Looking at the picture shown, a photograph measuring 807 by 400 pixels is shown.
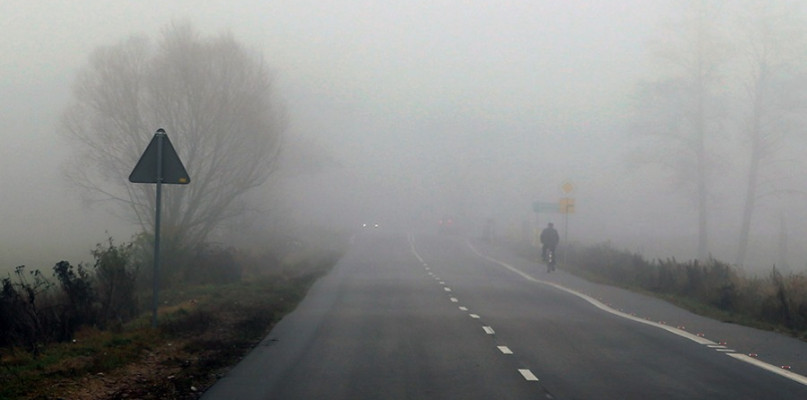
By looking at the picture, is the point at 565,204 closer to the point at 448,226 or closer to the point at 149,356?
the point at 149,356

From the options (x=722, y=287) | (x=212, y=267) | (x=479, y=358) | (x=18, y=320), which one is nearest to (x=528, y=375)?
(x=479, y=358)

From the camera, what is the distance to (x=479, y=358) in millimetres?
12227

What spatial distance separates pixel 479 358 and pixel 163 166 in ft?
19.9

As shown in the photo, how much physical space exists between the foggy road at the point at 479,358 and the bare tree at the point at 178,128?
15.5 metres

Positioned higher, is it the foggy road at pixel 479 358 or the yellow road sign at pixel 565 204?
the yellow road sign at pixel 565 204

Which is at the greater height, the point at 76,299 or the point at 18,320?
the point at 76,299

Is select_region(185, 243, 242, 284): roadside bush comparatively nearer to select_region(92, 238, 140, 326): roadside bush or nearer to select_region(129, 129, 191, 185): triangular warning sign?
select_region(92, 238, 140, 326): roadside bush

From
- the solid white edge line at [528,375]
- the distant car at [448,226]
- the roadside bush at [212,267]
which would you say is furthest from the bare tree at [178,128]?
the distant car at [448,226]

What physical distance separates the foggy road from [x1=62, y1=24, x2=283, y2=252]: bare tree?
15.5 meters

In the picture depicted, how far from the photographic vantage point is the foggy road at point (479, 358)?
32.1 ft

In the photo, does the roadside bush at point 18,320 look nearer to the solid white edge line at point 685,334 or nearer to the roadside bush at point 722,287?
the solid white edge line at point 685,334

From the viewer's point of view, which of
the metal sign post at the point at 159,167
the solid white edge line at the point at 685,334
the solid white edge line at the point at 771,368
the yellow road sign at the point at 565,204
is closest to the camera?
the solid white edge line at the point at 771,368

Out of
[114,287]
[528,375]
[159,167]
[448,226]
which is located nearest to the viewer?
[528,375]

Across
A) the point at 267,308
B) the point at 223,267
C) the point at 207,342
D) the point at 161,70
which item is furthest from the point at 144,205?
the point at 207,342
